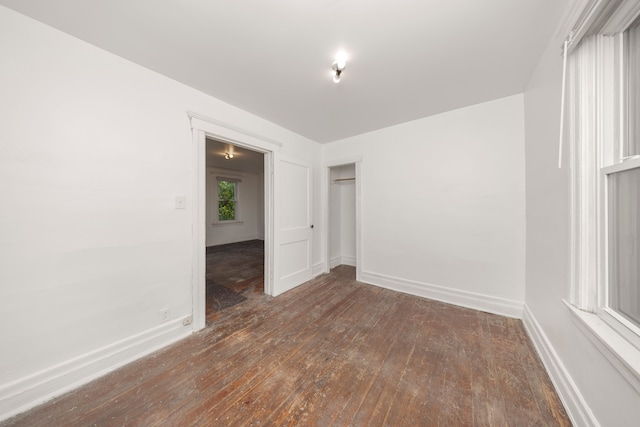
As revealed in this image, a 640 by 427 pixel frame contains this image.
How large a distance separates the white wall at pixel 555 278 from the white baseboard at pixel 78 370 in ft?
9.25

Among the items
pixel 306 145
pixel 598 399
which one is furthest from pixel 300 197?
pixel 598 399

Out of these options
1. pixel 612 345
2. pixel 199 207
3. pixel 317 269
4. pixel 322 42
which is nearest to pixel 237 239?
pixel 317 269

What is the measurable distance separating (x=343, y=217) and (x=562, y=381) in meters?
3.40

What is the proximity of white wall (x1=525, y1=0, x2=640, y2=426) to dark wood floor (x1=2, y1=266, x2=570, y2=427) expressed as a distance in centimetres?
20

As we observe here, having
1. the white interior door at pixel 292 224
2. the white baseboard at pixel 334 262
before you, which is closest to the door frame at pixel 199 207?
the white interior door at pixel 292 224

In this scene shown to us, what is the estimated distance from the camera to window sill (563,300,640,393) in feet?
2.48

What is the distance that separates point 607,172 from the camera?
3.33 ft

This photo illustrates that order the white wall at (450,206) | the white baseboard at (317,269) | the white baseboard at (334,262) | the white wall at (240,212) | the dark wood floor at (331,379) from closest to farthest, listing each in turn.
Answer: the dark wood floor at (331,379), the white wall at (450,206), the white baseboard at (317,269), the white baseboard at (334,262), the white wall at (240,212)

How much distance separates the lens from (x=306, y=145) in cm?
335

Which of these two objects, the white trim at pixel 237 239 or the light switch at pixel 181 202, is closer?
the light switch at pixel 181 202

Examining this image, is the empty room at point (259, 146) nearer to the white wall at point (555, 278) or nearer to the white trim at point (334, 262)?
the white wall at point (555, 278)

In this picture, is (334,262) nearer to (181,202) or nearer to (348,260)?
(348,260)

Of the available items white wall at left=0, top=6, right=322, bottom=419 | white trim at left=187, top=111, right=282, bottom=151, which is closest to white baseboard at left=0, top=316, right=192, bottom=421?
white wall at left=0, top=6, right=322, bottom=419

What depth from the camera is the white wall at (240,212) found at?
6094 mm
